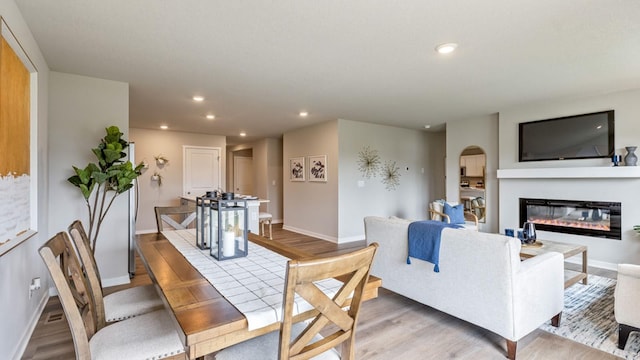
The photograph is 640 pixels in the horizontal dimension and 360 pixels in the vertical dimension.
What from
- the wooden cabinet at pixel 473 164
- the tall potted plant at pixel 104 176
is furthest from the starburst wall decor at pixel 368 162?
the tall potted plant at pixel 104 176

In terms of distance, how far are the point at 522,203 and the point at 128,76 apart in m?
5.79

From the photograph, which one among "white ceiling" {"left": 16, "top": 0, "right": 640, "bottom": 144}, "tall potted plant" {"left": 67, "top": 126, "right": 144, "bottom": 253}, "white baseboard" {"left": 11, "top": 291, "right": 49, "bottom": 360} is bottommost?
"white baseboard" {"left": 11, "top": 291, "right": 49, "bottom": 360}

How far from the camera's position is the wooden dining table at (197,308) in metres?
0.92

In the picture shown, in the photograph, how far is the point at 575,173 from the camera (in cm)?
425

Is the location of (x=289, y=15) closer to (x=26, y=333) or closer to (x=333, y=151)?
(x=26, y=333)

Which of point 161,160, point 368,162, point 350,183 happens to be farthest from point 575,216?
point 161,160

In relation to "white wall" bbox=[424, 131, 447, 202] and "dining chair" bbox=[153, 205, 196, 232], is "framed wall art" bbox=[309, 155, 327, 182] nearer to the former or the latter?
"white wall" bbox=[424, 131, 447, 202]

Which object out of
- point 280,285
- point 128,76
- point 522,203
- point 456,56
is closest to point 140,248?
point 280,285

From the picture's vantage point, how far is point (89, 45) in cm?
265

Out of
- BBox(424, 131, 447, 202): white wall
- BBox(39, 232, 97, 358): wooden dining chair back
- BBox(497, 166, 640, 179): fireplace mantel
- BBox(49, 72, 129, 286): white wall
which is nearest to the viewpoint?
BBox(39, 232, 97, 358): wooden dining chair back

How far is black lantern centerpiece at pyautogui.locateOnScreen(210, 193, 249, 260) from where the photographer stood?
63.1 inches

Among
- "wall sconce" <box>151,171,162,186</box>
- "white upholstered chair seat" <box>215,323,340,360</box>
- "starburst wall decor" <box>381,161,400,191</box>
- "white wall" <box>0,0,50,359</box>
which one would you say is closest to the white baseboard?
"white wall" <box>0,0,50,359</box>

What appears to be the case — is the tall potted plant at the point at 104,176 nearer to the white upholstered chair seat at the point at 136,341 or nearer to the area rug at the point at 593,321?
the white upholstered chair seat at the point at 136,341

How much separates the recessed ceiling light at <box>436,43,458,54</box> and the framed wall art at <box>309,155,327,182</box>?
353 cm
